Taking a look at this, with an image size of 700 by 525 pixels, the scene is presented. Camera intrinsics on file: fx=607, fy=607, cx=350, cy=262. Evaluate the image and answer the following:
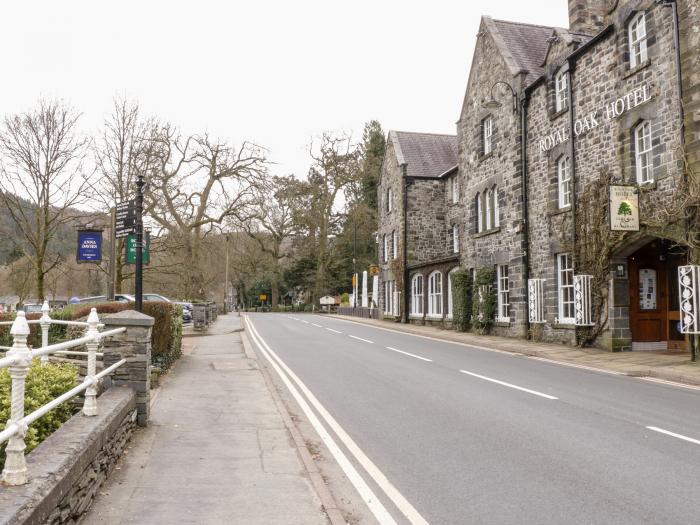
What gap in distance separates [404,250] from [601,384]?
80.0 ft

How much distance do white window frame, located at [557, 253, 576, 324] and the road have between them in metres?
6.58

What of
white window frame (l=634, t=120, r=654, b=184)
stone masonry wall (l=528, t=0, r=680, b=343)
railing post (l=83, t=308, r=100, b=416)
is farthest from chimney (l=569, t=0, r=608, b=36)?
railing post (l=83, t=308, r=100, b=416)

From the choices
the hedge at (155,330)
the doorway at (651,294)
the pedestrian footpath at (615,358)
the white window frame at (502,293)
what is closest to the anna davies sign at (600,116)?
the doorway at (651,294)

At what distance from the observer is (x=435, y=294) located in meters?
30.8

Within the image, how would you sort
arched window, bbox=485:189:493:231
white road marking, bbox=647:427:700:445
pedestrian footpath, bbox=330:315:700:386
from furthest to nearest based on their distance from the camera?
1. arched window, bbox=485:189:493:231
2. pedestrian footpath, bbox=330:315:700:386
3. white road marking, bbox=647:427:700:445

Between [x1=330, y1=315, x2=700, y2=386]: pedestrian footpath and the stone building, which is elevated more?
the stone building

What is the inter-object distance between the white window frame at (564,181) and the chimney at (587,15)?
5.08 metres

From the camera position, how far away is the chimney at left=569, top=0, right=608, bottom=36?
69.7ft

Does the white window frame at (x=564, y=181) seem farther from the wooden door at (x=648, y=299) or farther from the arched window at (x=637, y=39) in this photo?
the arched window at (x=637, y=39)

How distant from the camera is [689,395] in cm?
987

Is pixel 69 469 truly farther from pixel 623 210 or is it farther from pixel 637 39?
pixel 637 39

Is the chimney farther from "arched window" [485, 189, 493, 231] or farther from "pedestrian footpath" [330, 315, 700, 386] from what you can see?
"pedestrian footpath" [330, 315, 700, 386]

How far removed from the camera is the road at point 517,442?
4.71 metres

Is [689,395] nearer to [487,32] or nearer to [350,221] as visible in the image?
[487,32]
